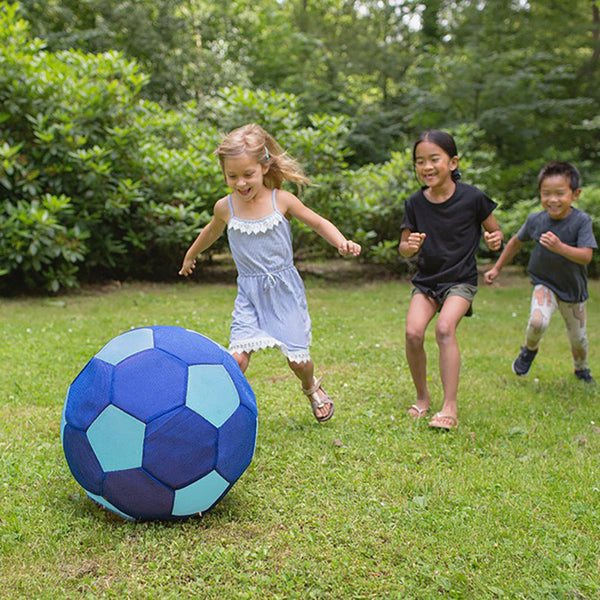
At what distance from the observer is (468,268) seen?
14.4 ft

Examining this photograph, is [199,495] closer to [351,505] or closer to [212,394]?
[212,394]

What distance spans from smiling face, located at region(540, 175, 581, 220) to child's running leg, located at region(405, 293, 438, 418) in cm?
134

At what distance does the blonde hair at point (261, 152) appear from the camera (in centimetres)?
381

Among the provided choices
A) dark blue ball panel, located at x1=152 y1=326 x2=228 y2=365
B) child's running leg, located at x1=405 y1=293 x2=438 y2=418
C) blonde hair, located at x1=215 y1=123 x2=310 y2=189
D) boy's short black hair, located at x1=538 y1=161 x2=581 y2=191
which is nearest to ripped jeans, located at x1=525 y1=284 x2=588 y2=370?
boy's short black hair, located at x1=538 y1=161 x2=581 y2=191

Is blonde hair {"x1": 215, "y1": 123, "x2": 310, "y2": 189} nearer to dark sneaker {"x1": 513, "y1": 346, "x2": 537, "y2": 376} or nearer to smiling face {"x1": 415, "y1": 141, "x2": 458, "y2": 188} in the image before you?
smiling face {"x1": 415, "y1": 141, "x2": 458, "y2": 188}

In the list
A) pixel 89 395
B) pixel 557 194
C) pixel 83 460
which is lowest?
pixel 83 460

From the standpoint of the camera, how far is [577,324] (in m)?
5.23

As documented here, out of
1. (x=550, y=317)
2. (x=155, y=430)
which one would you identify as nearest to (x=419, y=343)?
(x=550, y=317)

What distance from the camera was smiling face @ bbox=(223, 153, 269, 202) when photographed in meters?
3.81

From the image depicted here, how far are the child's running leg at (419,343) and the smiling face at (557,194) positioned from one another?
1343 millimetres

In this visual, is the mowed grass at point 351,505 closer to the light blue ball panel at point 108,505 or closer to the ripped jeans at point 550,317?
the light blue ball panel at point 108,505

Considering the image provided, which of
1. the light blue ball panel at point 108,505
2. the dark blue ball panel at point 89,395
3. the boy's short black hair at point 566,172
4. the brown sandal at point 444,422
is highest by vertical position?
the boy's short black hair at point 566,172

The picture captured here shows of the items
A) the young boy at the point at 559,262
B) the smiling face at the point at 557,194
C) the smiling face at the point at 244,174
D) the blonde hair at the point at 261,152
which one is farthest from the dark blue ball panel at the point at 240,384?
the smiling face at the point at 557,194

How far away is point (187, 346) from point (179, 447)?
47 centimetres
